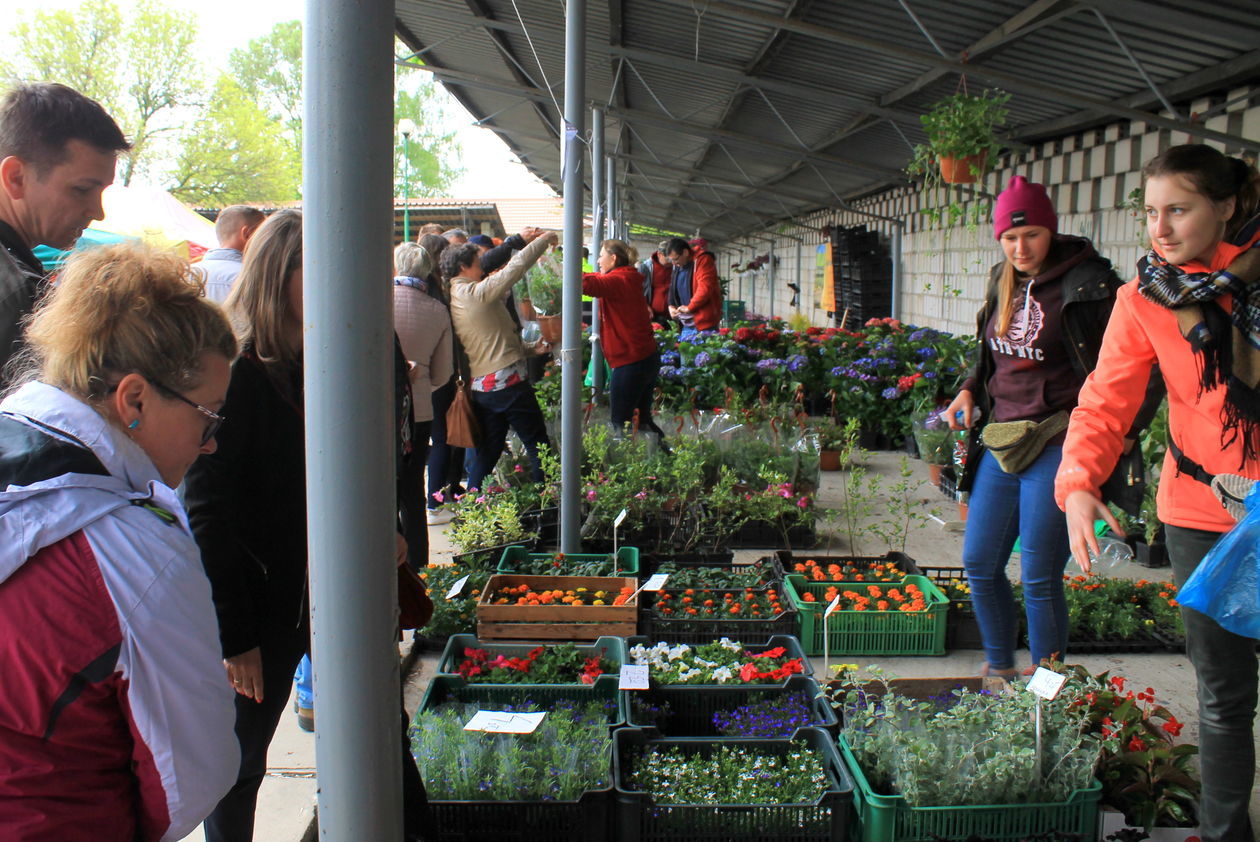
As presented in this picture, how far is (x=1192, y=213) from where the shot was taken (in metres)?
1.85

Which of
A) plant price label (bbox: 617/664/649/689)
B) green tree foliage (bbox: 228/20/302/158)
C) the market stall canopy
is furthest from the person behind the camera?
green tree foliage (bbox: 228/20/302/158)

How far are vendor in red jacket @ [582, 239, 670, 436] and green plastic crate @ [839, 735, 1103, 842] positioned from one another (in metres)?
3.84

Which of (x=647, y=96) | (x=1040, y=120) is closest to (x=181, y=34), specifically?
(x=647, y=96)

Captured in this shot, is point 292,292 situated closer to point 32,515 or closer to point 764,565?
point 32,515

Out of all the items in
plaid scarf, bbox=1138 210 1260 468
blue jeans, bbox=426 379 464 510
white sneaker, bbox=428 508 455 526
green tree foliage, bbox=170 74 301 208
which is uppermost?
green tree foliage, bbox=170 74 301 208

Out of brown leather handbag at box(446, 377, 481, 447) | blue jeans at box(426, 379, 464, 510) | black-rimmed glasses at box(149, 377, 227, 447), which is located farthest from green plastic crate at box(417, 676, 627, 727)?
blue jeans at box(426, 379, 464, 510)

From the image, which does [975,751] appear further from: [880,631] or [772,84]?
[772,84]

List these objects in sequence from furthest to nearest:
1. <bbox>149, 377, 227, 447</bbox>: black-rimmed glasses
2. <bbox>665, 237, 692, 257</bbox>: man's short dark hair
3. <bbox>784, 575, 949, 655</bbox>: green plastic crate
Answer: <bbox>665, 237, 692, 257</bbox>: man's short dark hair < <bbox>784, 575, 949, 655</bbox>: green plastic crate < <bbox>149, 377, 227, 447</bbox>: black-rimmed glasses

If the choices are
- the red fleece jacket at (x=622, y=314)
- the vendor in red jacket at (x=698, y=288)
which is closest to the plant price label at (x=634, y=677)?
the red fleece jacket at (x=622, y=314)

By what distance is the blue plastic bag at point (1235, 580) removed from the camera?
1723 millimetres

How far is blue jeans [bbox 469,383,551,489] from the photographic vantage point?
4977 mm

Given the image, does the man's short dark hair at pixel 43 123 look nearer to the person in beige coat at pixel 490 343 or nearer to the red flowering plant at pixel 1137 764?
the red flowering plant at pixel 1137 764

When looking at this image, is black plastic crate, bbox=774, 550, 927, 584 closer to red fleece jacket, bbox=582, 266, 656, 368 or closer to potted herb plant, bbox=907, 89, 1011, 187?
red fleece jacket, bbox=582, 266, 656, 368

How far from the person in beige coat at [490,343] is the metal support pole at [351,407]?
3579mm
